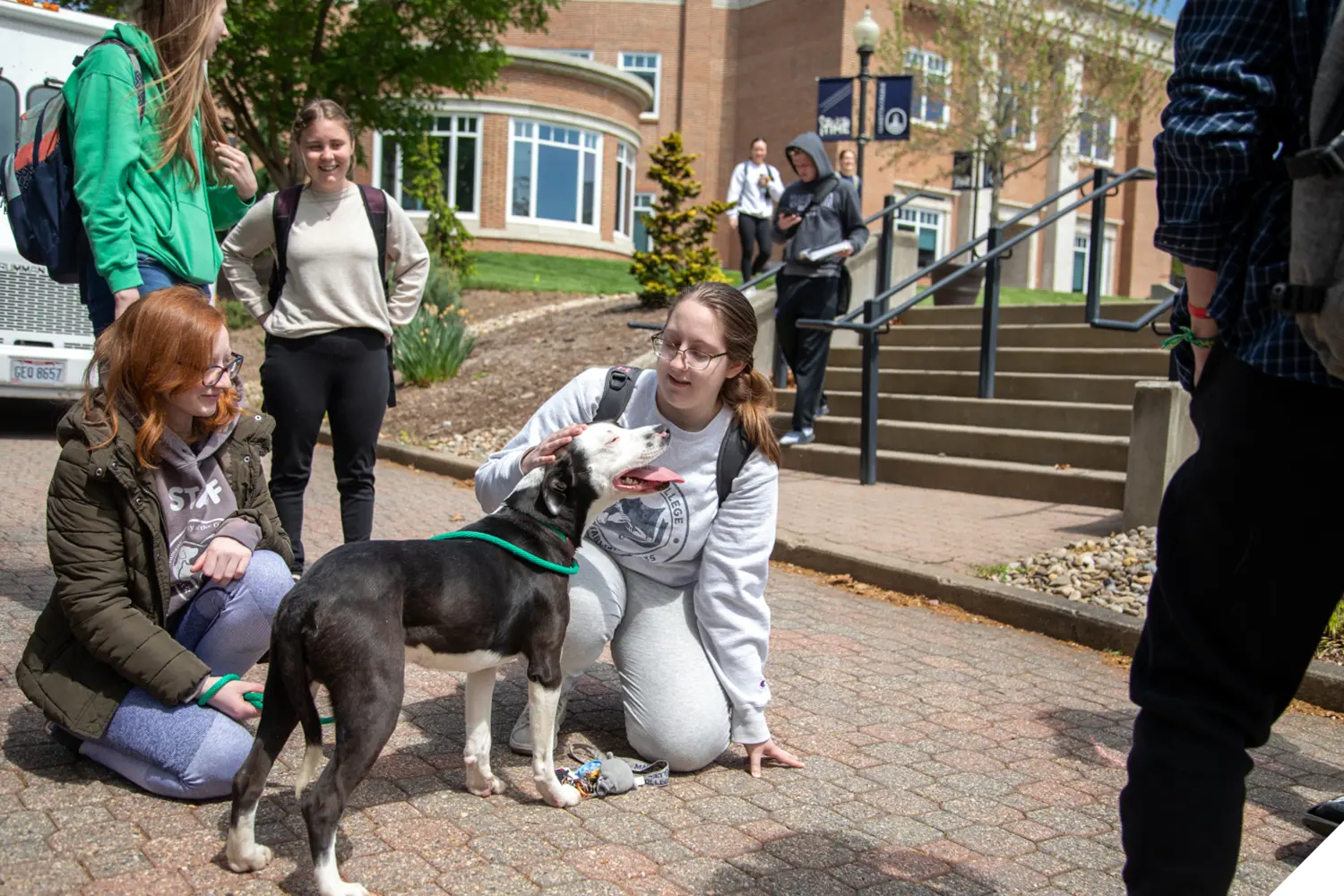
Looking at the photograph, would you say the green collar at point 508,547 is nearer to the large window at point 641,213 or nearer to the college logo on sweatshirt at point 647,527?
the college logo on sweatshirt at point 647,527

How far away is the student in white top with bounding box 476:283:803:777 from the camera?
365 cm

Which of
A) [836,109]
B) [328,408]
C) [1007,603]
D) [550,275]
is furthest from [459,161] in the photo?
[1007,603]

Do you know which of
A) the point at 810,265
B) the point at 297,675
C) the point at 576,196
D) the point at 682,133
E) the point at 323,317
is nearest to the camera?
the point at 297,675

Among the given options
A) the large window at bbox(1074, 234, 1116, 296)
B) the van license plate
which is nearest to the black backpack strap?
the van license plate

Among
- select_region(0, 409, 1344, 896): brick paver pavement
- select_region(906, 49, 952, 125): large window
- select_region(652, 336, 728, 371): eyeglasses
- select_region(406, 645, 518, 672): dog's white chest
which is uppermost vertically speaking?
select_region(906, 49, 952, 125): large window

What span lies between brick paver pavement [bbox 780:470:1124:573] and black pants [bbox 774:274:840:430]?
3.65 ft

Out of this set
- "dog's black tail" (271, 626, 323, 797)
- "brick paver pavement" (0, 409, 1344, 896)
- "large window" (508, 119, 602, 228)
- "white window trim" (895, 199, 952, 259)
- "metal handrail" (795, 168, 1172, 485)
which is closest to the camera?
"dog's black tail" (271, 626, 323, 797)

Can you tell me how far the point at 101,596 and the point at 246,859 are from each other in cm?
83

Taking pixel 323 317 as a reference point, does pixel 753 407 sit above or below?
below

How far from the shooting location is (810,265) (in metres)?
Result: 9.92

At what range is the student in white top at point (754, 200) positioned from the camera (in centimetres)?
1630

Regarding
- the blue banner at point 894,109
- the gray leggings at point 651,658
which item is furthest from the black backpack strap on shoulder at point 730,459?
the blue banner at point 894,109

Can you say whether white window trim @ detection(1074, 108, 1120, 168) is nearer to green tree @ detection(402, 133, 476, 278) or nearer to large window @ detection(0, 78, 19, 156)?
green tree @ detection(402, 133, 476, 278)

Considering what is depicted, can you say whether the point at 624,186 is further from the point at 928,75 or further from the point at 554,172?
Answer: the point at 928,75
